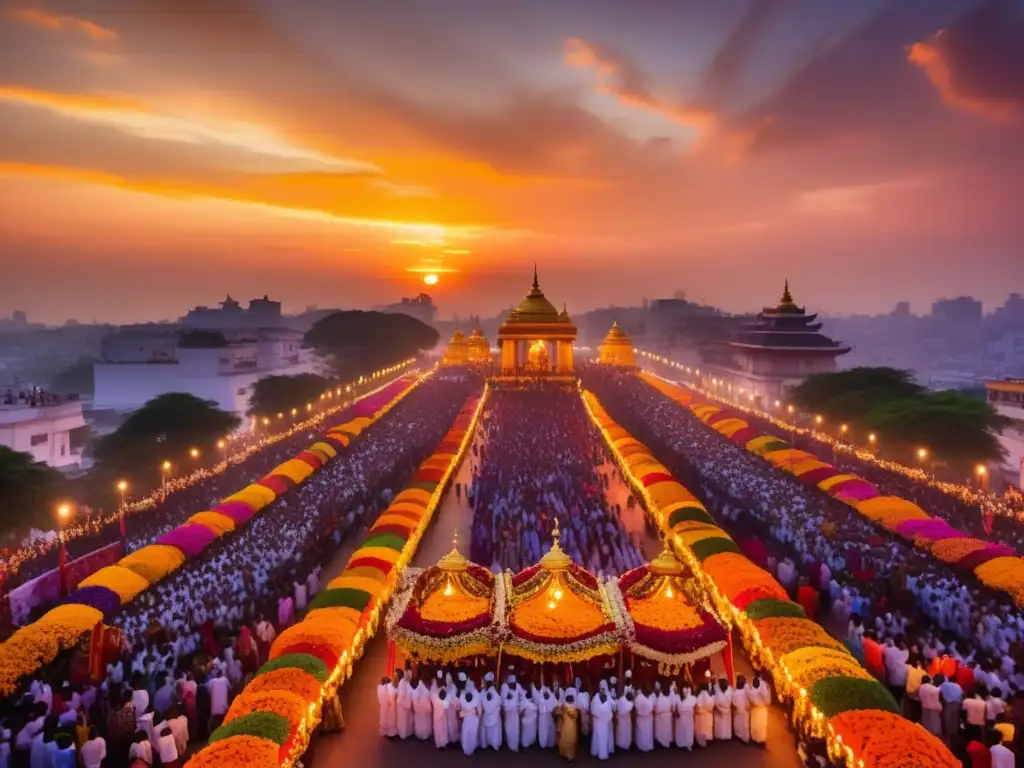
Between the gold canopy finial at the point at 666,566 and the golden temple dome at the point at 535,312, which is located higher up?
the golden temple dome at the point at 535,312

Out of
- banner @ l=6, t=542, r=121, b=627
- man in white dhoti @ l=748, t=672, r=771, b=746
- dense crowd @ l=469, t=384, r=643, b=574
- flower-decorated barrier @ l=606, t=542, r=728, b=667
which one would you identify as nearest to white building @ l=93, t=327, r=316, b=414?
dense crowd @ l=469, t=384, r=643, b=574

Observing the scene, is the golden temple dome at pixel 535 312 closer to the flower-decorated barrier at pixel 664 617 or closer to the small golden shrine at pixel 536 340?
the small golden shrine at pixel 536 340

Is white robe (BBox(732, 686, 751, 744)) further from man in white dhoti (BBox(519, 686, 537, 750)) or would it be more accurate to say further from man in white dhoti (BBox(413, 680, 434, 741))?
A: man in white dhoti (BBox(413, 680, 434, 741))

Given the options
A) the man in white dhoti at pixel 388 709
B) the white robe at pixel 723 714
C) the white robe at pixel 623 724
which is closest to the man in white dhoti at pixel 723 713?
the white robe at pixel 723 714

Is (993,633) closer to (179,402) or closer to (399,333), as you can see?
(179,402)

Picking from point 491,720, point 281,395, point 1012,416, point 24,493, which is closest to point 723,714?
point 491,720

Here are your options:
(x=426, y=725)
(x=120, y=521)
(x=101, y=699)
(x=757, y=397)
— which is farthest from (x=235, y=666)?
(x=757, y=397)
